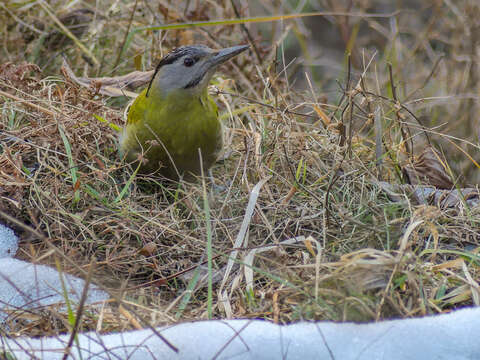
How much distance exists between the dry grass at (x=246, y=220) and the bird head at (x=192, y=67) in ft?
1.29

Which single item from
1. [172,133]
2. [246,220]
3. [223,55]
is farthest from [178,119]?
[246,220]

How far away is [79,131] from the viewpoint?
11.5 ft

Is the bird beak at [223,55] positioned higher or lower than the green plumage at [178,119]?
higher

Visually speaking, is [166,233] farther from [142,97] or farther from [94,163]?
[142,97]

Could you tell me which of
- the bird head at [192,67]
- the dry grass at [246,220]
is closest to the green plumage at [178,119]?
the bird head at [192,67]

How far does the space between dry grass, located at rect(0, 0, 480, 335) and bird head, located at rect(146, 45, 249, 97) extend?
39 cm

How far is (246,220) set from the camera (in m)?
2.77

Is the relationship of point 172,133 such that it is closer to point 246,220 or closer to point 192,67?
point 192,67

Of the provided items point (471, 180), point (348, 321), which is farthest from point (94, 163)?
point (471, 180)

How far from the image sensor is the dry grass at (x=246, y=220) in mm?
2262

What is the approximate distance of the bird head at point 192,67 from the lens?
3.42 m

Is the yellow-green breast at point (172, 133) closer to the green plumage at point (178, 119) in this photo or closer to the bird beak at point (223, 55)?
the green plumage at point (178, 119)

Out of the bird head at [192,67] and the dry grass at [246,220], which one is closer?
the dry grass at [246,220]

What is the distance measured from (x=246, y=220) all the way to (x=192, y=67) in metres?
1.04
